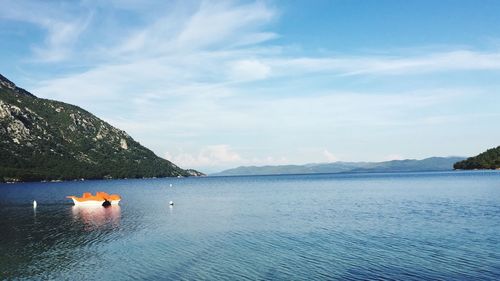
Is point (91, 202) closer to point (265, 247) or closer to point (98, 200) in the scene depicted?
point (98, 200)

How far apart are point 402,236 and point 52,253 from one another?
41.9 metres

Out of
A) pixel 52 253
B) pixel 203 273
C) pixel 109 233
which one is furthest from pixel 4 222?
pixel 203 273

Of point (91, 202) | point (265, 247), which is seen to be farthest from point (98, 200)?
point (265, 247)

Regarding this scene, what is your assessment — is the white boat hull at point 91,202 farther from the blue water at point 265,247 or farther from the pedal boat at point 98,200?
the blue water at point 265,247

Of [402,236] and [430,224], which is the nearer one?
[402,236]

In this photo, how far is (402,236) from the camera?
180ft

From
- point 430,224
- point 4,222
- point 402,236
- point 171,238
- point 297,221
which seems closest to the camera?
point 402,236

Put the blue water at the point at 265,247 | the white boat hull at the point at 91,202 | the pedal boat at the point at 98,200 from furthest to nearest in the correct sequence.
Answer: the pedal boat at the point at 98,200 < the white boat hull at the point at 91,202 < the blue water at the point at 265,247

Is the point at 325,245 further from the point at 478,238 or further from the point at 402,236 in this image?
the point at 478,238

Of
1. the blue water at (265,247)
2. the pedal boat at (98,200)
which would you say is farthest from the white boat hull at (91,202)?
the blue water at (265,247)

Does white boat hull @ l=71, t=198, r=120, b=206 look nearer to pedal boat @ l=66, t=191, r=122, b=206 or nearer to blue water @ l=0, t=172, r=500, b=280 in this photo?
pedal boat @ l=66, t=191, r=122, b=206

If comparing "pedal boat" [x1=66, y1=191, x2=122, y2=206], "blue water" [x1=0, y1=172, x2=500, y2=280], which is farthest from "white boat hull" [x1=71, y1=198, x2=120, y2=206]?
"blue water" [x1=0, y1=172, x2=500, y2=280]

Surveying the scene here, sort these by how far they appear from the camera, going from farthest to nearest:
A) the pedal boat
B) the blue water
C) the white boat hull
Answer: the pedal boat, the white boat hull, the blue water

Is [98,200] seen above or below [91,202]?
above
